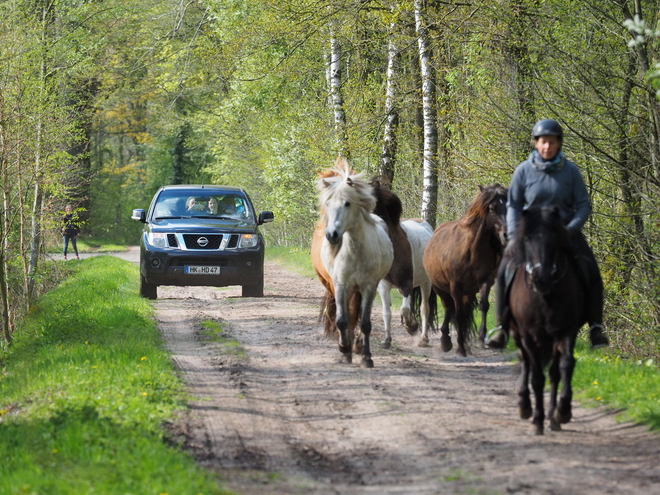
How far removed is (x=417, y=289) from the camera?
43.4 feet

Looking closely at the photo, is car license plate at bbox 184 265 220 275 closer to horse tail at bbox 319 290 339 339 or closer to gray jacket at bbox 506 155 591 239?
horse tail at bbox 319 290 339 339

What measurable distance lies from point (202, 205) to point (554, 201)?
1194cm

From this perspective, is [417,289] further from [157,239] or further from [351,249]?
[157,239]

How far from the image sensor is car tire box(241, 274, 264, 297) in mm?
17953

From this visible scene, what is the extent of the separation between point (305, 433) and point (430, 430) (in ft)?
3.11

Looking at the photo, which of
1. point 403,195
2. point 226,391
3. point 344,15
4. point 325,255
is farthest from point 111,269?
point 226,391

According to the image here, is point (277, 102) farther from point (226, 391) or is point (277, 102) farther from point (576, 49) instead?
point (226, 391)

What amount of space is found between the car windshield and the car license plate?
1.50m

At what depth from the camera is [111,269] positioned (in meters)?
25.0

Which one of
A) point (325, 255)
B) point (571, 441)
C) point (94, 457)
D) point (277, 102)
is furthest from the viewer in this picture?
point (277, 102)

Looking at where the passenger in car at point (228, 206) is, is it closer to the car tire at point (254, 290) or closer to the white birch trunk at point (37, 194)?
the car tire at point (254, 290)

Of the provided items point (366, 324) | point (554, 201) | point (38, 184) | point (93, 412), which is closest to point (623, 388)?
point (554, 201)

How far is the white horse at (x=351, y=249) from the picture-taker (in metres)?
9.96

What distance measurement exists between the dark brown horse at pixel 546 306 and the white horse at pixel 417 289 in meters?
4.55
